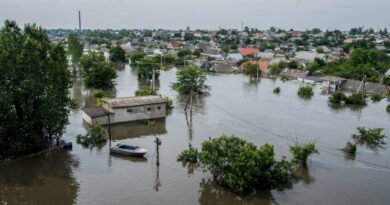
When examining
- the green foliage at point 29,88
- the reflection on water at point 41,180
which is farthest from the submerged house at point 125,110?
the green foliage at point 29,88

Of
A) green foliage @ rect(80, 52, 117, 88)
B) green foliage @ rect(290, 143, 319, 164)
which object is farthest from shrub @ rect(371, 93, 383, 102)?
green foliage @ rect(80, 52, 117, 88)

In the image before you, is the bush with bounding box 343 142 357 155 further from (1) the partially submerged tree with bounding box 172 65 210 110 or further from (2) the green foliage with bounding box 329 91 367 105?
(1) the partially submerged tree with bounding box 172 65 210 110

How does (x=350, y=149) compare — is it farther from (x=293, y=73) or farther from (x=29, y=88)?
(x=293, y=73)

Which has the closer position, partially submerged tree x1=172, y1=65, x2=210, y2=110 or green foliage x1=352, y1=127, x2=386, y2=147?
green foliage x1=352, y1=127, x2=386, y2=147

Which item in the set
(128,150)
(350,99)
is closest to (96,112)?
(128,150)

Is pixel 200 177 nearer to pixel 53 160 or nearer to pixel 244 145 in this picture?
pixel 244 145
